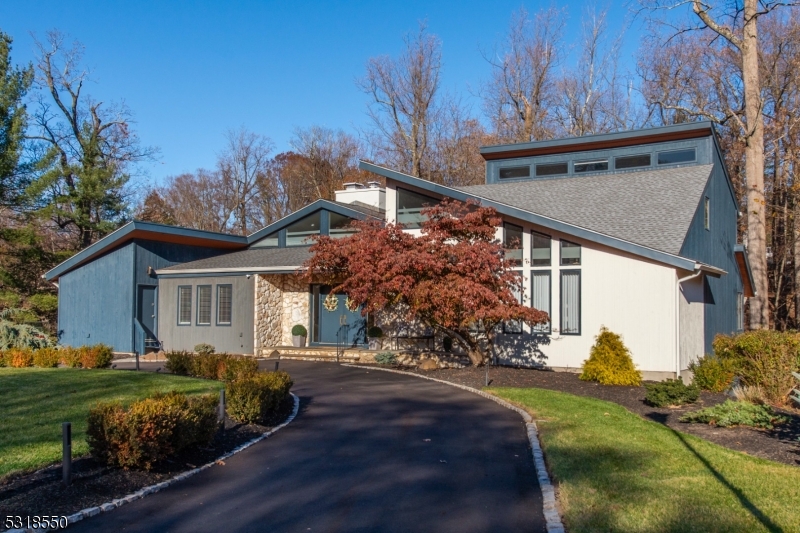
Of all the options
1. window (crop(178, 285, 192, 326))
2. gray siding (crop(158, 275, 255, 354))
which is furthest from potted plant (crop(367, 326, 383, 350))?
window (crop(178, 285, 192, 326))

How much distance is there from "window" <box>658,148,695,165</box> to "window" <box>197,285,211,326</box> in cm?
1556

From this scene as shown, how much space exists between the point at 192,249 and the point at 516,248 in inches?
509

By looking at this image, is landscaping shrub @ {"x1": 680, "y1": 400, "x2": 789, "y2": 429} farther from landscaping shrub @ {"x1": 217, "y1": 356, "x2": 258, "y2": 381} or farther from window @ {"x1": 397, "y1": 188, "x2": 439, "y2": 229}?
window @ {"x1": 397, "y1": 188, "x2": 439, "y2": 229}

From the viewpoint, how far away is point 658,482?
22.6 ft

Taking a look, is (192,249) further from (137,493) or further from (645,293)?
(137,493)

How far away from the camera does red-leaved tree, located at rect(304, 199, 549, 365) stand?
15.3 m

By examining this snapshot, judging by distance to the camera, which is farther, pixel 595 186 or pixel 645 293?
pixel 595 186

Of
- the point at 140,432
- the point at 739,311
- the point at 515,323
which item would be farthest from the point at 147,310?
the point at 739,311

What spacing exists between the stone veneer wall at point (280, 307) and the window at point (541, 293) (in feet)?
27.9

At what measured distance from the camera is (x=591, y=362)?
15320 millimetres

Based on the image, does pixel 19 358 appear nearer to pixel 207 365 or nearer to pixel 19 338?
pixel 19 338

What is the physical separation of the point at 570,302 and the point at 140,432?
12.1 meters

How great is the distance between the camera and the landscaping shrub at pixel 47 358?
16984 mm

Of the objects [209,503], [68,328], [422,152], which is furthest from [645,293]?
[422,152]
